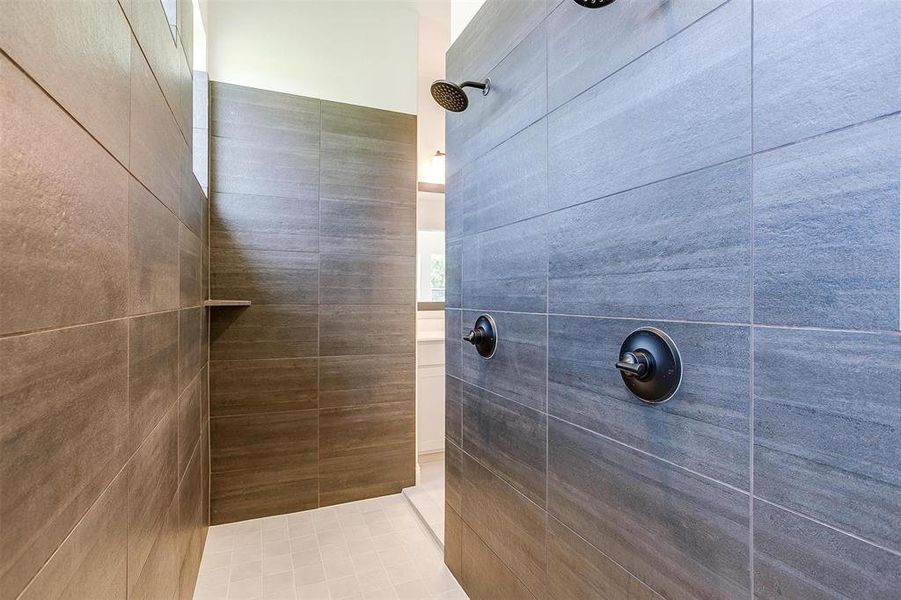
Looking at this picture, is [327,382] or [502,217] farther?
[327,382]

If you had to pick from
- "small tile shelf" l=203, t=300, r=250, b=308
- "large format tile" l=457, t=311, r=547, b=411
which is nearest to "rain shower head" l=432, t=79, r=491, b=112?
"large format tile" l=457, t=311, r=547, b=411

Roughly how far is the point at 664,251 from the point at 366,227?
2000mm

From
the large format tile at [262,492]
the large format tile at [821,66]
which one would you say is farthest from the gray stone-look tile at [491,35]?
the large format tile at [262,492]

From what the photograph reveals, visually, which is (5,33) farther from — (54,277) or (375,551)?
(375,551)

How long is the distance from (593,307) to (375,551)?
5.71ft

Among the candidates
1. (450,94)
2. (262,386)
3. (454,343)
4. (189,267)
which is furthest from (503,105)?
(262,386)

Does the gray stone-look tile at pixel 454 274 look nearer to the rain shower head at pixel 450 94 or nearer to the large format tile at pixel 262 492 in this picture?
the rain shower head at pixel 450 94

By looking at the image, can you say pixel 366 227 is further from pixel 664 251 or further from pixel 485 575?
pixel 664 251

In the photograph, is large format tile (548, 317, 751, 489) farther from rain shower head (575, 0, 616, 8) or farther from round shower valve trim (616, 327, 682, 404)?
rain shower head (575, 0, 616, 8)

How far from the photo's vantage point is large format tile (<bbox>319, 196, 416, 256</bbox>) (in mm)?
2557

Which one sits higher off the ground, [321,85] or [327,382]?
[321,85]

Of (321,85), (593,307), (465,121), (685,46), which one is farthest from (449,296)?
(321,85)

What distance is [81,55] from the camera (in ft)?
2.10

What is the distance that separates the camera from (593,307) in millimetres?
1123
